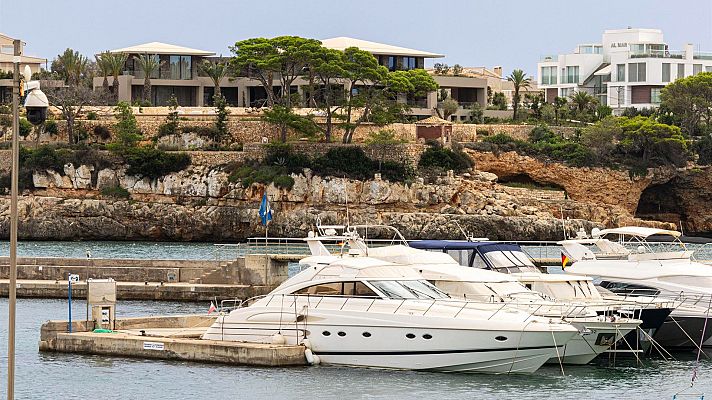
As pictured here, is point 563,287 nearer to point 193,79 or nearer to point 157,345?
point 157,345

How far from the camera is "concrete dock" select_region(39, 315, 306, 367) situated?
102ft

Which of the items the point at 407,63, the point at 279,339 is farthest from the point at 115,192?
the point at 279,339

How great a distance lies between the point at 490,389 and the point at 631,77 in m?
82.8

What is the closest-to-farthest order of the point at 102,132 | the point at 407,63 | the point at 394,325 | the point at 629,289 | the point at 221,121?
the point at 394,325 → the point at 629,289 → the point at 221,121 → the point at 102,132 → the point at 407,63

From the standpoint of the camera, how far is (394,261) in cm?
3556

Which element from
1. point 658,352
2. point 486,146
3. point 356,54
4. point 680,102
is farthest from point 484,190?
point 658,352

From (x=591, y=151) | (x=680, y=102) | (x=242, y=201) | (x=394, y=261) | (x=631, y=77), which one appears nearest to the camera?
(x=394, y=261)

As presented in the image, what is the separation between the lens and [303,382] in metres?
29.8

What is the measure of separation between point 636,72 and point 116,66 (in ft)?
124

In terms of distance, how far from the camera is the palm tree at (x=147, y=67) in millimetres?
97750

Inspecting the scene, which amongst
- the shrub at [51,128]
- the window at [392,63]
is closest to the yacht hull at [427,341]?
the shrub at [51,128]

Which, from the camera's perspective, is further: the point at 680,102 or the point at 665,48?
the point at 665,48

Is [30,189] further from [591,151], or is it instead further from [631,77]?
[631,77]

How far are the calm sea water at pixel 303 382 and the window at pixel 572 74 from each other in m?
84.9
